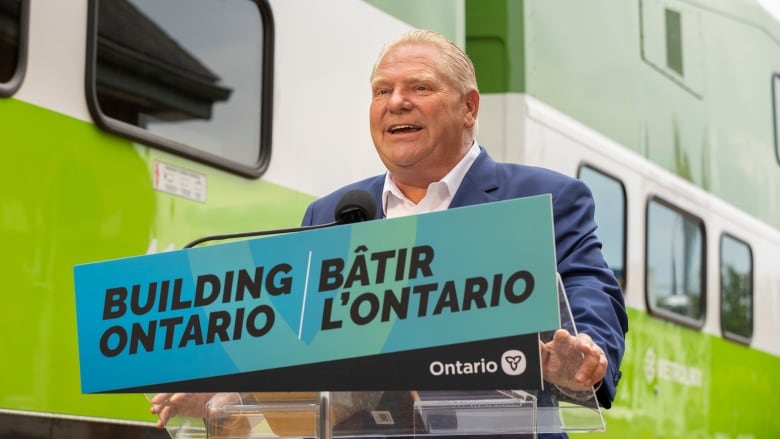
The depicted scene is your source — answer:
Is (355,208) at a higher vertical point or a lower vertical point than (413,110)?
lower

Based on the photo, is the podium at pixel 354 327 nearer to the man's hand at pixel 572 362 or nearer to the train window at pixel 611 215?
the man's hand at pixel 572 362

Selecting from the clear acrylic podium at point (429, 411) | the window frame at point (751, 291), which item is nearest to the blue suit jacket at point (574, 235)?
the clear acrylic podium at point (429, 411)

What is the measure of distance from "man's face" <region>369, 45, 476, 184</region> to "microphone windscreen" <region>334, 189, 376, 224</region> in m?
0.39

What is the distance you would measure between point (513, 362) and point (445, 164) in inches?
35.0

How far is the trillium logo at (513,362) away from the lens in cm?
189

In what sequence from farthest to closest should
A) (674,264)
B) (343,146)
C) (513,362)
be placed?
1. (674,264)
2. (343,146)
3. (513,362)

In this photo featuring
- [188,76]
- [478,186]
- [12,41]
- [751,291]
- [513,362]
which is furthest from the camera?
[751,291]

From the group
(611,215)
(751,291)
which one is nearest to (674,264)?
(611,215)

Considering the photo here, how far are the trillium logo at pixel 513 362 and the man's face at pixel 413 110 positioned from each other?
2.64 feet

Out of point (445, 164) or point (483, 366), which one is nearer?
point (483, 366)

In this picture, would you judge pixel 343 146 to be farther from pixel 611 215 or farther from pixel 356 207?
pixel 611 215

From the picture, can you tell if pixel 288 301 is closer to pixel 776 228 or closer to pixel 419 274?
pixel 419 274

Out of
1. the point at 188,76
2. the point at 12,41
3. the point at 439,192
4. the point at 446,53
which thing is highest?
the point at 188,76

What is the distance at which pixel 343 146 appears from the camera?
4523mm
